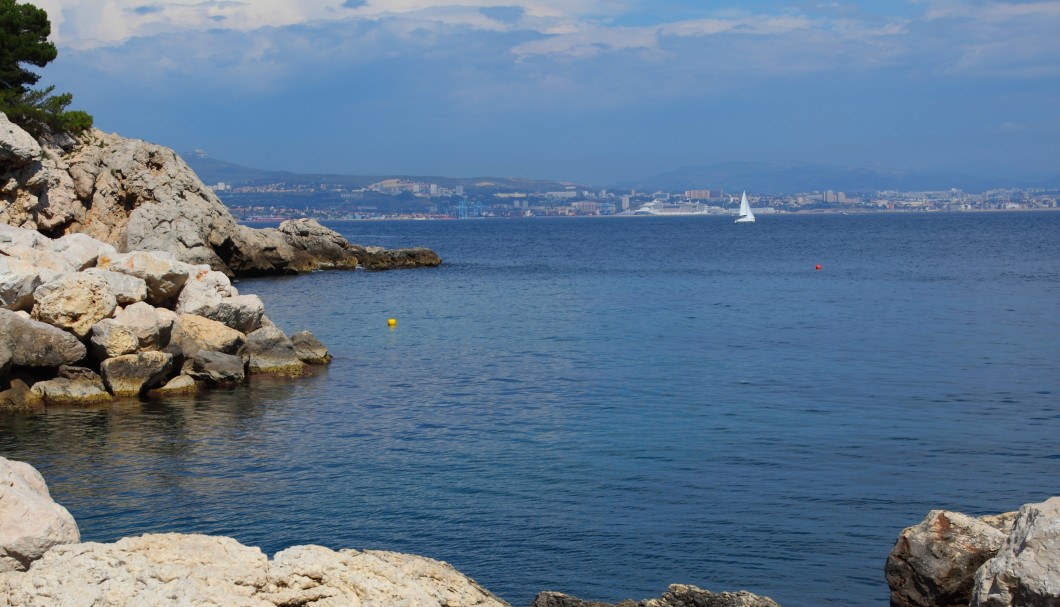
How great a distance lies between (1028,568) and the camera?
26.9 feet

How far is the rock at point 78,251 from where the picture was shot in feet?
94.5

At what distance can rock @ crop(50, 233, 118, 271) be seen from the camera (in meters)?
28.8

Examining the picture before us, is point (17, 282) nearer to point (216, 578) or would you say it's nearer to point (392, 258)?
point (216, 578)

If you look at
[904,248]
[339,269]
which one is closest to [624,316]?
[339,269]

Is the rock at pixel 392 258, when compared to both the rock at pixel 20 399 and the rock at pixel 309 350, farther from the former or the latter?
the rock at pixel 20 399

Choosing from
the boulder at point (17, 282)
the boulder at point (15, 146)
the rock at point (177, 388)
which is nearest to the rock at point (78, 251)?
the boulder at point (17, 282)

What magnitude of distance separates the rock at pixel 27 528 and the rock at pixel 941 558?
817 centimetres

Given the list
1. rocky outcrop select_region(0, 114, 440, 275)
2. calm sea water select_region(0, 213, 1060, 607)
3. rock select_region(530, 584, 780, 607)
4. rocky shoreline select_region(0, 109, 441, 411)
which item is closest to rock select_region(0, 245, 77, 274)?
rocky shoreline select_region(0, 109, 441, 411)

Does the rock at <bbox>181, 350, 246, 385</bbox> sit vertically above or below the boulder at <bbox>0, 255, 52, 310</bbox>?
below

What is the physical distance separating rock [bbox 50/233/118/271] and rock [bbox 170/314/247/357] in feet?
10.3

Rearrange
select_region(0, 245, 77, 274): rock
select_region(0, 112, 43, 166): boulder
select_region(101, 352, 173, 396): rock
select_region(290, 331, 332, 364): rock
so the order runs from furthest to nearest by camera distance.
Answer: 1. select_region(0, 112, 43, 166): boulder
2. select_region(290, 331, 332, 364): rock
3. select_region(0, 245, 77, 274): rock
4. select_region(101, 352, 173, 396): rock

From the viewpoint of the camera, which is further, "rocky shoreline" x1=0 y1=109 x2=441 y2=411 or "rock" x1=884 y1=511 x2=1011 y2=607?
"rocky shoreline" x1=0 y1=109 x2=441 y2=411

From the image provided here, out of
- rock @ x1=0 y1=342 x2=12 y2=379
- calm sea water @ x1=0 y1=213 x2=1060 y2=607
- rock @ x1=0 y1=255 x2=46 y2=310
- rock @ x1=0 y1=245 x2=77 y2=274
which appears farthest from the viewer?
rock @ x1=0 y1=245 x2=77 y2=274

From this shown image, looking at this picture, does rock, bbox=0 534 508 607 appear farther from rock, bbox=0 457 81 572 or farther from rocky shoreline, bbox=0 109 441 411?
rocky shoreline, bbox=0 109 441 411
